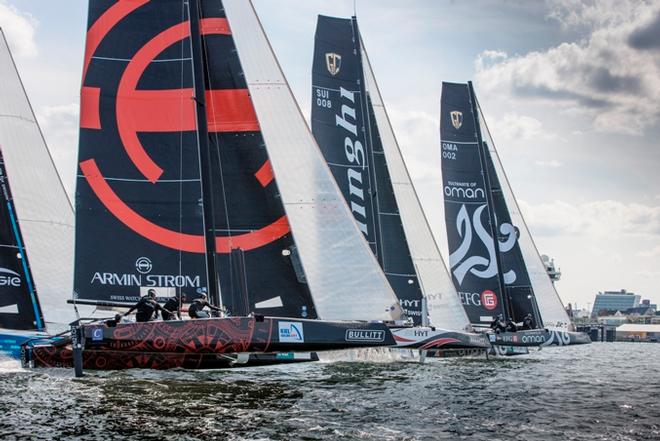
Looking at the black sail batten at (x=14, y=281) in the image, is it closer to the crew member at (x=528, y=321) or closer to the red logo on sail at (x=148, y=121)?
the red logo on sail at (x=148, y=121)

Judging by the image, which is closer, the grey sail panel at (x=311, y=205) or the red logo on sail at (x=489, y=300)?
the grey sail panel at (x=311, y=205)

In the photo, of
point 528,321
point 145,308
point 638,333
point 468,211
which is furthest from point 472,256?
point 638,333

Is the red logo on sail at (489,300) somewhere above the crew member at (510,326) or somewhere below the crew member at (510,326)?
above

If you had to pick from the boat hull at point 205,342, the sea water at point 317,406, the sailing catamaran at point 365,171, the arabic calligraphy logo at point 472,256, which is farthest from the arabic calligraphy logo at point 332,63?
the boat hull at point 205,342

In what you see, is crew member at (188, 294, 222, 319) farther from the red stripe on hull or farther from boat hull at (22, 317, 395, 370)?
the red stripe on hull

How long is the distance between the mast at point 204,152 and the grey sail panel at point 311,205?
1.18m

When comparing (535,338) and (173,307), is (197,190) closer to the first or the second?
(173,307)

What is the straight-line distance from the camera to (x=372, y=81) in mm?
35156

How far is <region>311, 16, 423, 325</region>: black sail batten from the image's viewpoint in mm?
31844

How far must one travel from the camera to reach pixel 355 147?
32531 mm

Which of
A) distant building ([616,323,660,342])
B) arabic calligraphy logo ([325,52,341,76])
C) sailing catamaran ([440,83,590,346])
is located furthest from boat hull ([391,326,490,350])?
distant building ([616,323,660,342])

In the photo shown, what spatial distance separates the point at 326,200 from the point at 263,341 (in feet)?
16.1

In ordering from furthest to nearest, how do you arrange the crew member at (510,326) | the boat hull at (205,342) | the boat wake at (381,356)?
the crew member at (510,326) < the boat wake at (381,356) < the boat hull at (205,342)

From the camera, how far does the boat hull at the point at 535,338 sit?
3469 centimetres
